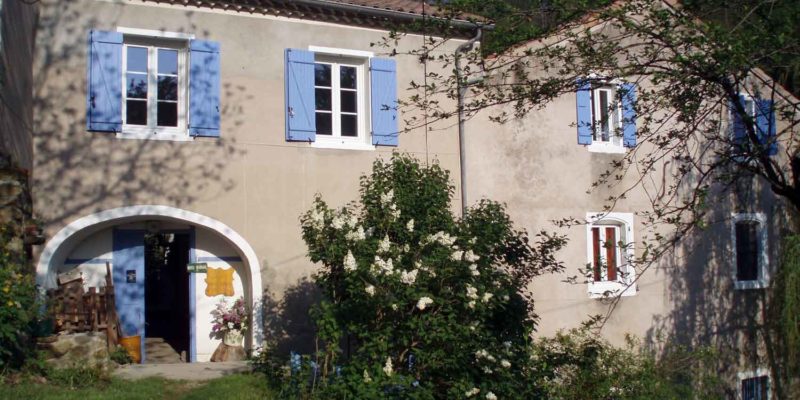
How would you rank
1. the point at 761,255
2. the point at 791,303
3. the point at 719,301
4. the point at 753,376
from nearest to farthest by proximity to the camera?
1. the point at 791,303
2. the point at 719,301
3. the point at 753,376
4. the point at 761,255

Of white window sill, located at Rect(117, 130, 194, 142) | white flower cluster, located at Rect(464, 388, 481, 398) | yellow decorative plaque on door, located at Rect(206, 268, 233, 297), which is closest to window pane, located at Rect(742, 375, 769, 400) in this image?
white flower cluster, located at Rect(464, 388, 481, 398)

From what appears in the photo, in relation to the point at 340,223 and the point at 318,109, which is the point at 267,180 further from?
the point at 340,223

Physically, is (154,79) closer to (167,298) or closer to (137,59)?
(137,59)

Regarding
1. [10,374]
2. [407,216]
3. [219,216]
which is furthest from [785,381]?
[10,374]

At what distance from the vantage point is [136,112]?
1159 centimetres

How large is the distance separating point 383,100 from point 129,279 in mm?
4647

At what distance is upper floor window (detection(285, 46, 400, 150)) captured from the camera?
40.5 ft

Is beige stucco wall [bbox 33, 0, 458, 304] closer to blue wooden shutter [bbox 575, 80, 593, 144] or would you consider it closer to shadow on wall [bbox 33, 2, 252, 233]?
shadow on wall [bbox 33, 2, 252, 233]

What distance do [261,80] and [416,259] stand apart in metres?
4.67

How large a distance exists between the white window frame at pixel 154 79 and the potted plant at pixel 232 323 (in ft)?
8.42

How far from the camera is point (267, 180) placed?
1210 centimetres

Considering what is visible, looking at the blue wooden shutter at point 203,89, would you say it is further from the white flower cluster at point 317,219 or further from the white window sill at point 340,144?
the white flower cluster at point 317,219

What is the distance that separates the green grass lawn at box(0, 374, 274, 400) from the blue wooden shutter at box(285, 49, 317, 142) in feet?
12.3

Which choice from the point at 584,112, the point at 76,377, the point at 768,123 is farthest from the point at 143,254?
the point at 768,123
